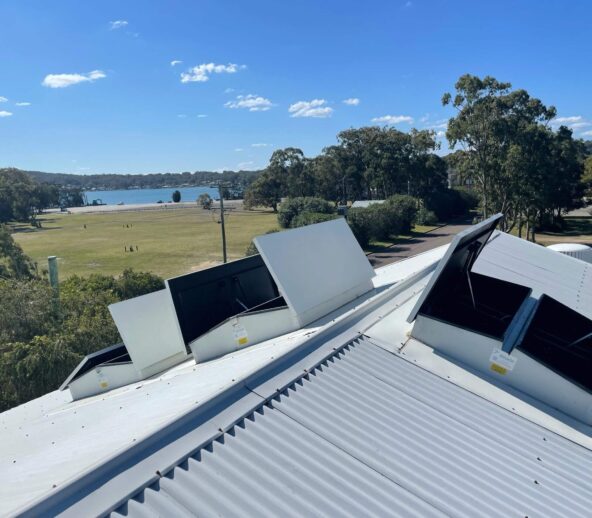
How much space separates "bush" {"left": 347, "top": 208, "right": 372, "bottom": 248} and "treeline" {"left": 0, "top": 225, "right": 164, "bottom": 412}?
17.7 m

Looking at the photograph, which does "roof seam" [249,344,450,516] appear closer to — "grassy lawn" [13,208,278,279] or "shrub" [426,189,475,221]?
"grassy lawn" [13,208,278,279]

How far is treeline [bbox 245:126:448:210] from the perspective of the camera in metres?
49.0

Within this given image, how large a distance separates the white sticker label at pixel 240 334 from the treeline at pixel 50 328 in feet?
19.7

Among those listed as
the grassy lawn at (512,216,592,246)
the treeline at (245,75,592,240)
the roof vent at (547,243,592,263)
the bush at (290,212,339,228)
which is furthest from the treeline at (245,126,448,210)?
the roof vent at (547,243,592,263)

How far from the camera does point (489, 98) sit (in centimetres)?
2636

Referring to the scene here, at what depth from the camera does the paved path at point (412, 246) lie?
27034mm

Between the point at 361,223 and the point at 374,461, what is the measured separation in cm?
2919

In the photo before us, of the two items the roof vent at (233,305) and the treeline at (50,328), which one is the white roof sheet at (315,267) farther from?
the treeline at (50,328)

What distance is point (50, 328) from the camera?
11570mm

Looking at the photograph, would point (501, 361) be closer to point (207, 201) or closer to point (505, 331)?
point (505, 331)

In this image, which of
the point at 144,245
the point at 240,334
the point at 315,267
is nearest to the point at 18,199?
the point at 144,245

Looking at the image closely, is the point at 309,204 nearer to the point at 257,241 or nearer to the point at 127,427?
the point at 257,241

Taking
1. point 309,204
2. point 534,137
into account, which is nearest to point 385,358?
point 534,137

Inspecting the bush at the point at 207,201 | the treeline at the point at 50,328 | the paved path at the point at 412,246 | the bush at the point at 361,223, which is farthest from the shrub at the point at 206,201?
the treeline at the point at 50,328
